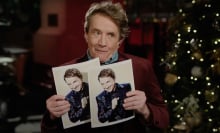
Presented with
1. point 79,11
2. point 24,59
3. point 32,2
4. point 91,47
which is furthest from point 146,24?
point 91,47

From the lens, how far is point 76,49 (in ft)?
19.2

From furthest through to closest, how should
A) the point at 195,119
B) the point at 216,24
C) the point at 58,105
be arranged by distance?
the point at 195,119
the point at 216,24
the point at 58,105

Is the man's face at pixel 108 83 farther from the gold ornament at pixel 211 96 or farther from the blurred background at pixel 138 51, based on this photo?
the gold ornament at pixel 211 96

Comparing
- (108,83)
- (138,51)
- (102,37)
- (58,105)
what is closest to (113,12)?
(102,37)

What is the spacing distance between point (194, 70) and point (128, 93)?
87.8 inches

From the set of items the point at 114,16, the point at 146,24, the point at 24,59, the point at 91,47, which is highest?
the point at 114,16

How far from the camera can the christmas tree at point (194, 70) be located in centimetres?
340

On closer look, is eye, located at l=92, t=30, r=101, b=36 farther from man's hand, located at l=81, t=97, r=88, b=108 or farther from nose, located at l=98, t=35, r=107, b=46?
man's hand, located at l=81, t=97, r=88, b=108

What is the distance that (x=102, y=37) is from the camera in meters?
1.36

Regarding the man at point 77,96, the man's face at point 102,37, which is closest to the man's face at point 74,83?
the man at point 77,96

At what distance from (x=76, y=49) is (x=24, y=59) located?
1.33m

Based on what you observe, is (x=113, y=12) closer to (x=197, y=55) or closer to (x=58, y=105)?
(x=58, y=105)

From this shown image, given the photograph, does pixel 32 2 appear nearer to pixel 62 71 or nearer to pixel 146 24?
pixel 146 24

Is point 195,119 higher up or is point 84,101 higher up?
point 84,101
